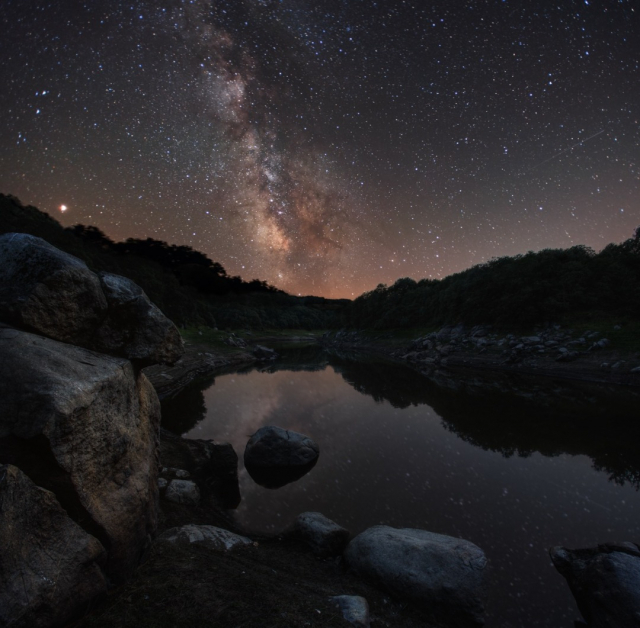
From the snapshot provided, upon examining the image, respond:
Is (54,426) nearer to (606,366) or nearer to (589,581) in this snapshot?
(589,581)

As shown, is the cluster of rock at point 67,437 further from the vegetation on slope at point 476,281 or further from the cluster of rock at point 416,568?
the vegetation on slope at point 476,281

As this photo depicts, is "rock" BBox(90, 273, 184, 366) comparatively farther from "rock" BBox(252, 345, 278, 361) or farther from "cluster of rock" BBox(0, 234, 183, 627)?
"rock" BBox(252, 345, 278, 361)

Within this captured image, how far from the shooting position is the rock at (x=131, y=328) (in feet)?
21.7

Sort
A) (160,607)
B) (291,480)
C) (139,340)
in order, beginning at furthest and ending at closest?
(291,480) → (139,340) → (160,607)

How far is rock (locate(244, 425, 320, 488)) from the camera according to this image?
36.6ft

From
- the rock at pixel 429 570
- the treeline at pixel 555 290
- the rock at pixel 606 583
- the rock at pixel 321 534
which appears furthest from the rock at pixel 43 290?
the treeline at pixel 555 290

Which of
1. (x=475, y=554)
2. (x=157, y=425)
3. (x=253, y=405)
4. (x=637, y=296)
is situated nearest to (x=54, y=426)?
(x=157, y=425)

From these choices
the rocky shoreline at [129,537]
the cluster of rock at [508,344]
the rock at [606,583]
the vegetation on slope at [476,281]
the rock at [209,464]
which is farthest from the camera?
the vegetation on slope at [476,281]

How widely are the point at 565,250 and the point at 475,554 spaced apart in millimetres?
60665

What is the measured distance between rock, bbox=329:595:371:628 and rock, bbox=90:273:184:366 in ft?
19.7

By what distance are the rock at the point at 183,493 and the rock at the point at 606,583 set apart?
8745 millimetres

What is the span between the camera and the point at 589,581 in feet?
18.5

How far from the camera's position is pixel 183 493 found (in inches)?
327

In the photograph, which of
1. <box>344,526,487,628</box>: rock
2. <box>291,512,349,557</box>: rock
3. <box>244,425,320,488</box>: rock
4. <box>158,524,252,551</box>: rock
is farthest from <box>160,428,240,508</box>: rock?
<box>344,526,487,628</box>: rock
